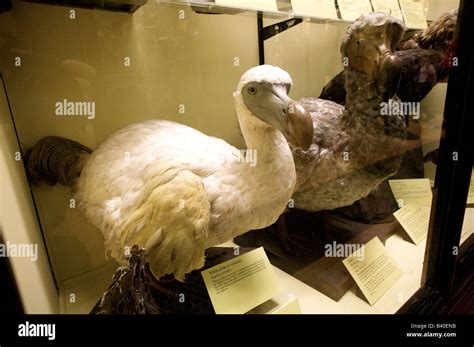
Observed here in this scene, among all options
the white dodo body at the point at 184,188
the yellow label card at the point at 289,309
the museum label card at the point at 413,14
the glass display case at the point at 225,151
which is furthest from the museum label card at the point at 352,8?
the yellow label card at the point at 289,309

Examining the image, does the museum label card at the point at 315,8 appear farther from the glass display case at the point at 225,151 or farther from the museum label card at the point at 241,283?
the museum label card at the point at 241,283

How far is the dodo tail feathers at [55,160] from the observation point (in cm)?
93

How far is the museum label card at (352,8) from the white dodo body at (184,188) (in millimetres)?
413

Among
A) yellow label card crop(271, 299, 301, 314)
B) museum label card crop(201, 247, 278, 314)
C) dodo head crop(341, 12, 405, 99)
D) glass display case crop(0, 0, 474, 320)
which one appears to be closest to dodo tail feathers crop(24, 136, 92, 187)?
glass display case crop(0, 0, 474, 320)

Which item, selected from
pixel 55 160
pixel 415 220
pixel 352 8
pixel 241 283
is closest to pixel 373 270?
pixel 415 220

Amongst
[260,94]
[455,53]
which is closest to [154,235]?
[260,94]

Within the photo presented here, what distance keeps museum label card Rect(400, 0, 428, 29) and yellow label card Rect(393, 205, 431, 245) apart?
59 centimetres

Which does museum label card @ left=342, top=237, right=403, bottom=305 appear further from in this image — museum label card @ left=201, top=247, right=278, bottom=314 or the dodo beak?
the dodo beak

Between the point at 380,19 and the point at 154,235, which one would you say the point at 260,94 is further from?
the point at 380,19

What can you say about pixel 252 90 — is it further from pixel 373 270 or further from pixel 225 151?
pixel 373 270

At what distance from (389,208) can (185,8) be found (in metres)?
0.99

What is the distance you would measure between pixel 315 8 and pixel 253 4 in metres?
0.21

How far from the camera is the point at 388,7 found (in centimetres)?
104

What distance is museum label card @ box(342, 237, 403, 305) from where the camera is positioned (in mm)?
1016
